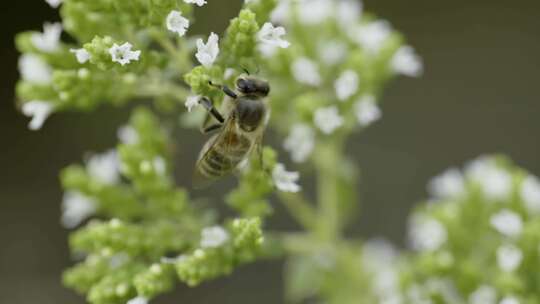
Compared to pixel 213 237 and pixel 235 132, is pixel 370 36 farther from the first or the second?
pixel 213 237

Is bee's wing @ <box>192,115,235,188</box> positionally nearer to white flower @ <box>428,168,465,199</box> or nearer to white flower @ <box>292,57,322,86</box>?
white flower @ <box>292,57,322,86</box>

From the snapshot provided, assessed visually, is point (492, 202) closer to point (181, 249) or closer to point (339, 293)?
point (339, 293)

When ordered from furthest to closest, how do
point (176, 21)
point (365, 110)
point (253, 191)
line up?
1. point (365, 110)
2. point (253, 191)
3. point (176, 21)

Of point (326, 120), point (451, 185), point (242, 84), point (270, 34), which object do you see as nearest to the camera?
point (270, 34)

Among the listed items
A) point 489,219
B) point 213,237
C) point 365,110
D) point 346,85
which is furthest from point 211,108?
point 489,219

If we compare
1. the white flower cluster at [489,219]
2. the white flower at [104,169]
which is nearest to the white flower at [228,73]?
the white flower at [104,169]
